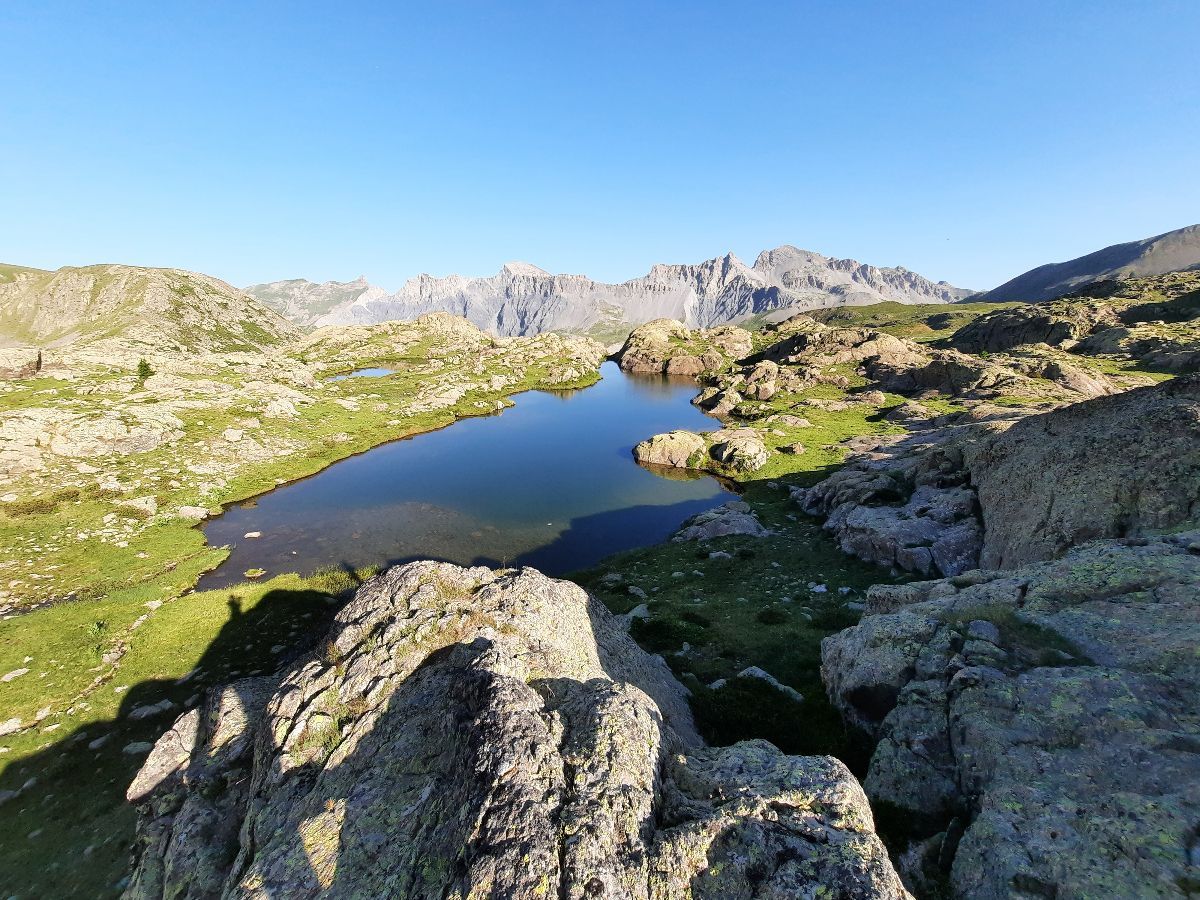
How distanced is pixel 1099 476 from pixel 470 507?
51.9 metres

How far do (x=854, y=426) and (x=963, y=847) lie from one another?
81261mm

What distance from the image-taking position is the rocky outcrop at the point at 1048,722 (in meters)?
7.71

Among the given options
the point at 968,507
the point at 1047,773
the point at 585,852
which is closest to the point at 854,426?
the point at 968,507

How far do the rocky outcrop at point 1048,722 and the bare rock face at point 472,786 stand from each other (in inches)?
111

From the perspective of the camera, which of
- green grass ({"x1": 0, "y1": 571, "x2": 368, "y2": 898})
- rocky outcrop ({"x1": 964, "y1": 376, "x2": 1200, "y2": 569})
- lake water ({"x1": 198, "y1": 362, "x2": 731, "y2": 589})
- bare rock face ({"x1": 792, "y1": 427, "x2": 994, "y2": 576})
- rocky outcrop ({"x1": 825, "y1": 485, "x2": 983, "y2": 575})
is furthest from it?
lake water ({"x1": 198, "y1": 362, "x2": 731, "y2": 589})

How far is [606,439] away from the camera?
300 feet

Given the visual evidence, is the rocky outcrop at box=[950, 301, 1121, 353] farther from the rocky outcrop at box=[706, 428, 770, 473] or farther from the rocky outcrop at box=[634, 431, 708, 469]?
the rocky outcrop at box=[634, 431, 708, 469]

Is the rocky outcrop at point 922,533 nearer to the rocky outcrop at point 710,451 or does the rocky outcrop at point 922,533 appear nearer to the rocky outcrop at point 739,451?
the rocky outcrop at point 739,451

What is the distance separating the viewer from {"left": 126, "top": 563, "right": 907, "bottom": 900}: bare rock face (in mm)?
7391

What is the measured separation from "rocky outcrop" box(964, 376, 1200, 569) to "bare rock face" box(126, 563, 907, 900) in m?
19.5

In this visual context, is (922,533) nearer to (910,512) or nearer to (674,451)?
(910,512)

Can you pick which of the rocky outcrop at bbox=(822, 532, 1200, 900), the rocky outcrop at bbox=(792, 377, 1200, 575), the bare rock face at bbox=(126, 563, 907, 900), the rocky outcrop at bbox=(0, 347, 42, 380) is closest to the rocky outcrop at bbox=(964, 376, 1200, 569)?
the rocky outcrop at bbox=(792, 377, 1200, 575)

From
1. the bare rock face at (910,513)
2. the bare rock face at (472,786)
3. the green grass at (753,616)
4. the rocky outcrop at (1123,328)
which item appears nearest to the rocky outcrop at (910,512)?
the bare rock face at (910,513)

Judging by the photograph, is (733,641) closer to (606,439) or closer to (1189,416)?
(1189,416)
